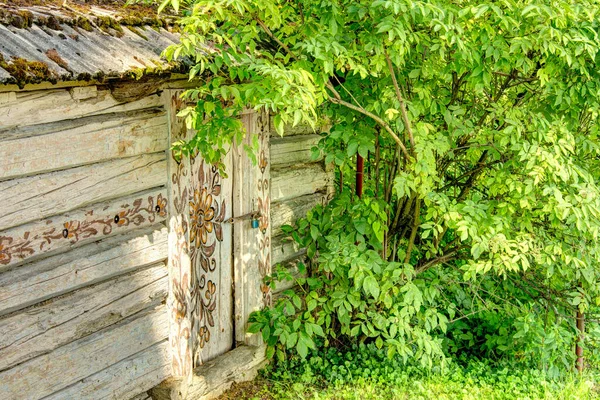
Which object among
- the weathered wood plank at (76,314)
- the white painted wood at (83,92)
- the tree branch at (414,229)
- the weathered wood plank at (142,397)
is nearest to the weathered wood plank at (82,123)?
the white painted wood at (83,92)

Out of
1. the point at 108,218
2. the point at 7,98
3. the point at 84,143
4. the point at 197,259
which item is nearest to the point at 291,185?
the point at 197,259

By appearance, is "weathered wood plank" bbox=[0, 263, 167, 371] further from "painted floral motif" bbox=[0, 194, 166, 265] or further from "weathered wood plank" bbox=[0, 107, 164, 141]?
"weathered wood plank" bbox=[0, 107, 164, 141]

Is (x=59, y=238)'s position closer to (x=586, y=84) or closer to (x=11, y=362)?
(x=11, y=362)

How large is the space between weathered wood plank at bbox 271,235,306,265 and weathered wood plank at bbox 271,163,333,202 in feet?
1.04

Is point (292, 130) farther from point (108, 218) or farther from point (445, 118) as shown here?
point (108, 218)

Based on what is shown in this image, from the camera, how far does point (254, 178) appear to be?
542 centimetres

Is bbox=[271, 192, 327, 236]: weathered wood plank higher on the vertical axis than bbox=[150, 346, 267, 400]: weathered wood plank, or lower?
higher

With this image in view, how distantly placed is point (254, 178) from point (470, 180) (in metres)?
1.65

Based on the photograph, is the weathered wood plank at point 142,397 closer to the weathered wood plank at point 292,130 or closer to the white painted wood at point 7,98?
the white painted wood at point 7,98

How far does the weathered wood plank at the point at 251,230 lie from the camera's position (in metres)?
5.37

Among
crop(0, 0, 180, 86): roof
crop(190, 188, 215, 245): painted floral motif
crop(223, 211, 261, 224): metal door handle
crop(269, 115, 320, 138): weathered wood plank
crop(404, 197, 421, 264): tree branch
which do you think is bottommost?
crop(404, 197, 421, 264): tree branch

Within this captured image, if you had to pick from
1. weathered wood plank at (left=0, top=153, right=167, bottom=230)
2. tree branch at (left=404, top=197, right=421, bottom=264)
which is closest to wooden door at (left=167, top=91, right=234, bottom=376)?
weathered wood plank at (left=0, top=153, right=167, bottom=230)

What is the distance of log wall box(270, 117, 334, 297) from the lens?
5.68 meters

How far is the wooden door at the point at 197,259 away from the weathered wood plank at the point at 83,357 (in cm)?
21
